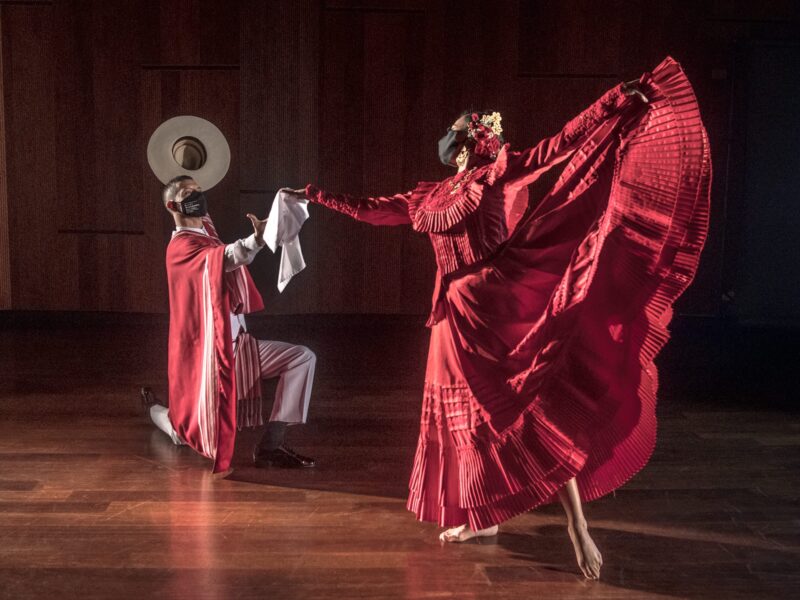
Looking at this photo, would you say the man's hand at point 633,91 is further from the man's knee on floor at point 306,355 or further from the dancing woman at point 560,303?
the man's knee on floor at point 306,355

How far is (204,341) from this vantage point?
336cm

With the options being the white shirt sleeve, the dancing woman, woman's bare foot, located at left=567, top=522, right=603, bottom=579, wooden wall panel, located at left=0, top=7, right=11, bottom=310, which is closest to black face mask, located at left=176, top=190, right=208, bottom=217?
the white shirt sleeve

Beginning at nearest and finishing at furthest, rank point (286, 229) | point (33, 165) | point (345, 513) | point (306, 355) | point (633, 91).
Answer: point (633, 91) → point (345, 513) → point (286, 229) → point (306, 355) → point (33, 165)

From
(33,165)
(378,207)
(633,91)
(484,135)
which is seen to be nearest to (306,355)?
(378,207)

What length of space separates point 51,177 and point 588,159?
5.44 metres

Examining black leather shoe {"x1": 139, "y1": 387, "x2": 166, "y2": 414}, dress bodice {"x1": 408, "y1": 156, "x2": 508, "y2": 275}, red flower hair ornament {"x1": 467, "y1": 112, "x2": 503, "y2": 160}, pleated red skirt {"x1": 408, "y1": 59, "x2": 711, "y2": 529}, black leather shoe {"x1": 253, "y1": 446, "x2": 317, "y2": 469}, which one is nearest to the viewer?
pleated red skirt {"x1": 408, "y1": 59, "x2": 711, "y2": 529}

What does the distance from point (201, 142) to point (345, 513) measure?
222 cm

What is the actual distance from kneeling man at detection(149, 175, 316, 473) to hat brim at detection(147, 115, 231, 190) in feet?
2.00

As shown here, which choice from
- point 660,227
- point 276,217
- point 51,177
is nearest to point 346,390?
point 276,217

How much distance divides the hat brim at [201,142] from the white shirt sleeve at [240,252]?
0.87 m

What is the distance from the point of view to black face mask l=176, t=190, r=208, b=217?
136 inches

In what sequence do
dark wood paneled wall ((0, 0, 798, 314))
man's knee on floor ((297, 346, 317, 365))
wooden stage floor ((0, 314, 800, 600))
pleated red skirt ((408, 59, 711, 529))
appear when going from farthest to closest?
1. dark wood paneled wall ((0, 0, 798, 314))
2. man's knee on floor ((297, 346, 317, 365))
3. wooden stage floor ((0, 314, 800, 600))
4. pleated red skirt ((408, 59, 711, 529))

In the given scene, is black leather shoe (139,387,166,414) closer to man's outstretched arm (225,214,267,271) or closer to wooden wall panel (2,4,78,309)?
man's outstretched arm (225,214,267,271)

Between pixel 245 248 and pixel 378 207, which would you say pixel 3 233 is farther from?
pixel 378 207
